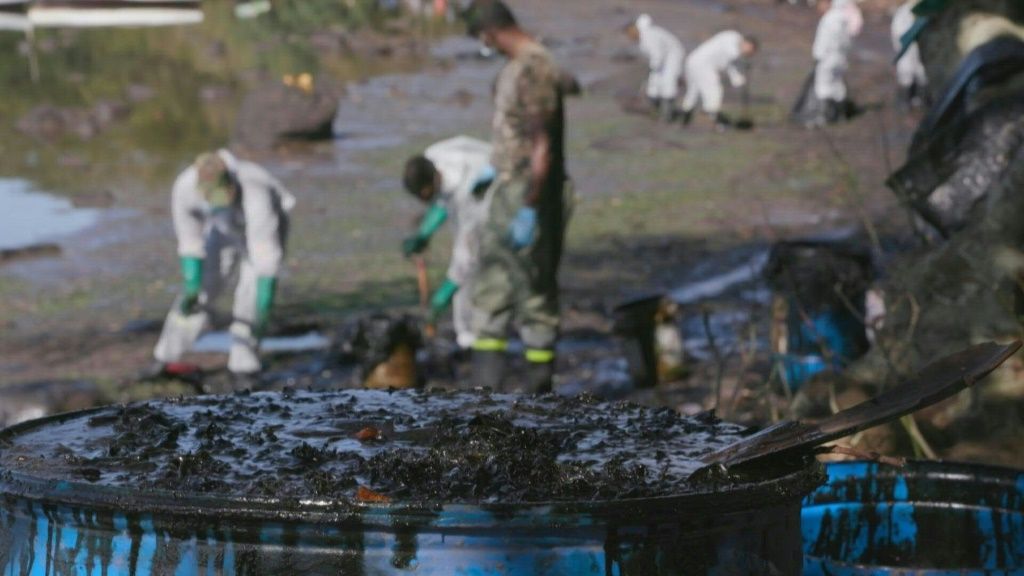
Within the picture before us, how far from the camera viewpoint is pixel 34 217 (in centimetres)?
1440

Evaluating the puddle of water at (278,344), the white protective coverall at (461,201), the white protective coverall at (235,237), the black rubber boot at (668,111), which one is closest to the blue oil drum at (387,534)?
the white protective coverall at (461,201)

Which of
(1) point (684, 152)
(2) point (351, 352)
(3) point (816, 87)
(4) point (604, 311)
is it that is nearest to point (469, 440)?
(2) point (351, 352)

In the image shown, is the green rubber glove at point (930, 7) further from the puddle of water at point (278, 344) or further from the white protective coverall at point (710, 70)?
the white protective coverall at point (710, 70)

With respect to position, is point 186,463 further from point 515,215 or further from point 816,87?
point 816,87

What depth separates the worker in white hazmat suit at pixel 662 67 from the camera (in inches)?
806

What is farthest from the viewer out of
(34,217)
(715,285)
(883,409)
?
(34,217)

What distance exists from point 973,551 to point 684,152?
15.0 meters

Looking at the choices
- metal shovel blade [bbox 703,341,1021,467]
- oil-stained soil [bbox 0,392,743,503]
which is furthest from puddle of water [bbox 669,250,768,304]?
metal shovel blade [bbox 703,341,1021,467]

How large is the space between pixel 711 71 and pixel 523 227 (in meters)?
13.4

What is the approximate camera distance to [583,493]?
2.17m

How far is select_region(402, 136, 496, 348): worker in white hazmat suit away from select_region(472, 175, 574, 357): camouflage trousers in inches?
44.7

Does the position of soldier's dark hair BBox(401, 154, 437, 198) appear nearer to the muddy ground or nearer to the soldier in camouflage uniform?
the muddy ground

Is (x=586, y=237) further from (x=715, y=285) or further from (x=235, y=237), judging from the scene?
(x=235, y=237)

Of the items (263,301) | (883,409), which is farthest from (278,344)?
(883,409)
